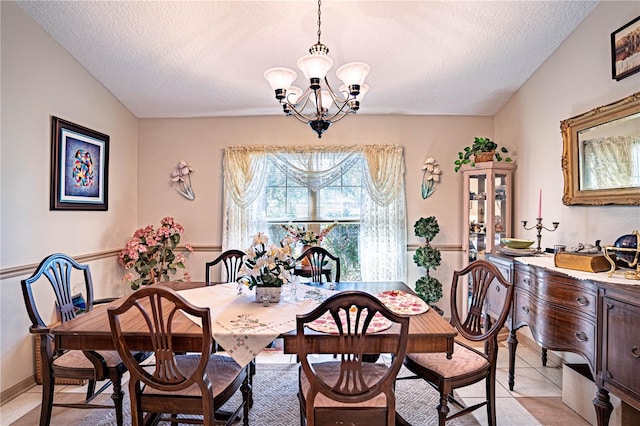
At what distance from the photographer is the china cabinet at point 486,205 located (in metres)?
3.68

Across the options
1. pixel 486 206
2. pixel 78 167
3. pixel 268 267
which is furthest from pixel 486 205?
pixel 78 167

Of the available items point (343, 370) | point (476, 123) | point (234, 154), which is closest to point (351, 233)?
point (234, 154)

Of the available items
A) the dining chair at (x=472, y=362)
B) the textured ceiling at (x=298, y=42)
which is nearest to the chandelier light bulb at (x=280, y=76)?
the textured ceiling at (x=298, y=42)

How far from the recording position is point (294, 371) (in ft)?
9.89

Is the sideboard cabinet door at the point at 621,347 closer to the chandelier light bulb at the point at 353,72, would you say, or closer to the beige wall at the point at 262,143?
the chandelier light bulb at the point at 353,72

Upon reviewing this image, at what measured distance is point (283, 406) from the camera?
246cm

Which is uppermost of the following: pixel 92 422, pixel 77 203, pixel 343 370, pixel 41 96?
pixel 41 96

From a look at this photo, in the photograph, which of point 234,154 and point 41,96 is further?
point 234,154

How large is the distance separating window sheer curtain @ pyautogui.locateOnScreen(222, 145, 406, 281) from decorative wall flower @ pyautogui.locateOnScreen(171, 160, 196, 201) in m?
0.46

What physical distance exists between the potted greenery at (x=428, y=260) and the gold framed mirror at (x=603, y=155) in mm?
1284

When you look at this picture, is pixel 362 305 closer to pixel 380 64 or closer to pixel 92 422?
pixel 92 422

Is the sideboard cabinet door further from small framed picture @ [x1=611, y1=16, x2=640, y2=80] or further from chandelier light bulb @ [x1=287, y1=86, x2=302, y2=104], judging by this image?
chandelier light bulb @ [x1=287, y1=86, x2=302, y2=104]

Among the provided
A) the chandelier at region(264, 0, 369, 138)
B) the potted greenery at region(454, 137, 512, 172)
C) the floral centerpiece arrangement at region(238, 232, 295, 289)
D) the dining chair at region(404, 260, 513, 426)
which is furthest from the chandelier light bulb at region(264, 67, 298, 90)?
the potted greenery at region(454, 137, 512, 172)

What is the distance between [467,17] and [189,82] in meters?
2.61
